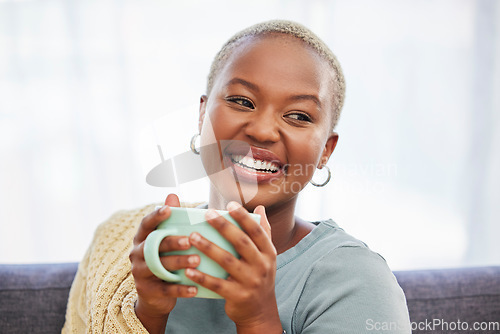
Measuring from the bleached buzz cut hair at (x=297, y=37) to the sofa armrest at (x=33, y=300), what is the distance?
0.65 m

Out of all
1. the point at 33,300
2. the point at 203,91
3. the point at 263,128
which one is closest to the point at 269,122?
the point at 263,128

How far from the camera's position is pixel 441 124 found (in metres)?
2.36

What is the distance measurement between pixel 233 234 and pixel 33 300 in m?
0.90

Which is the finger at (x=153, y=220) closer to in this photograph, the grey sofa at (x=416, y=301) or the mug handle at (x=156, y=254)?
the mug handle at (x=156, y=254)

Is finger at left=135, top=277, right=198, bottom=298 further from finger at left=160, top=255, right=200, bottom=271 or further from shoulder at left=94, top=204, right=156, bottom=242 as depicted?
shoulder at left=94, top=204, right=156, bottom=242

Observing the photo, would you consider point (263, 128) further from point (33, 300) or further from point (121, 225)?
point (33, 300)

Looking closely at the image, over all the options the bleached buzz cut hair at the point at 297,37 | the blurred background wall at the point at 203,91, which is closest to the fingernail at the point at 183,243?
the bleached buzz cut hair at the point at 297,37

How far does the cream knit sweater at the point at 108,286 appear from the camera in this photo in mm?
868

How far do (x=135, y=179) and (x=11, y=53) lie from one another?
2.51 ft

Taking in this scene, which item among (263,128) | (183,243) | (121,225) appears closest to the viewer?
(183,243)

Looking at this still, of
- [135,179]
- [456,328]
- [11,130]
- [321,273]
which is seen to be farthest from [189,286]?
[11,130]

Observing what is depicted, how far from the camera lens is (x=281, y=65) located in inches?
34.9

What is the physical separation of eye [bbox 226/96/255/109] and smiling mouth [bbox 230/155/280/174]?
0.31 ft

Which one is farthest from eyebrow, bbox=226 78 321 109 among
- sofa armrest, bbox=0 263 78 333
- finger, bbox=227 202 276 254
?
sofa armrest, bbox=0 263 78 333
